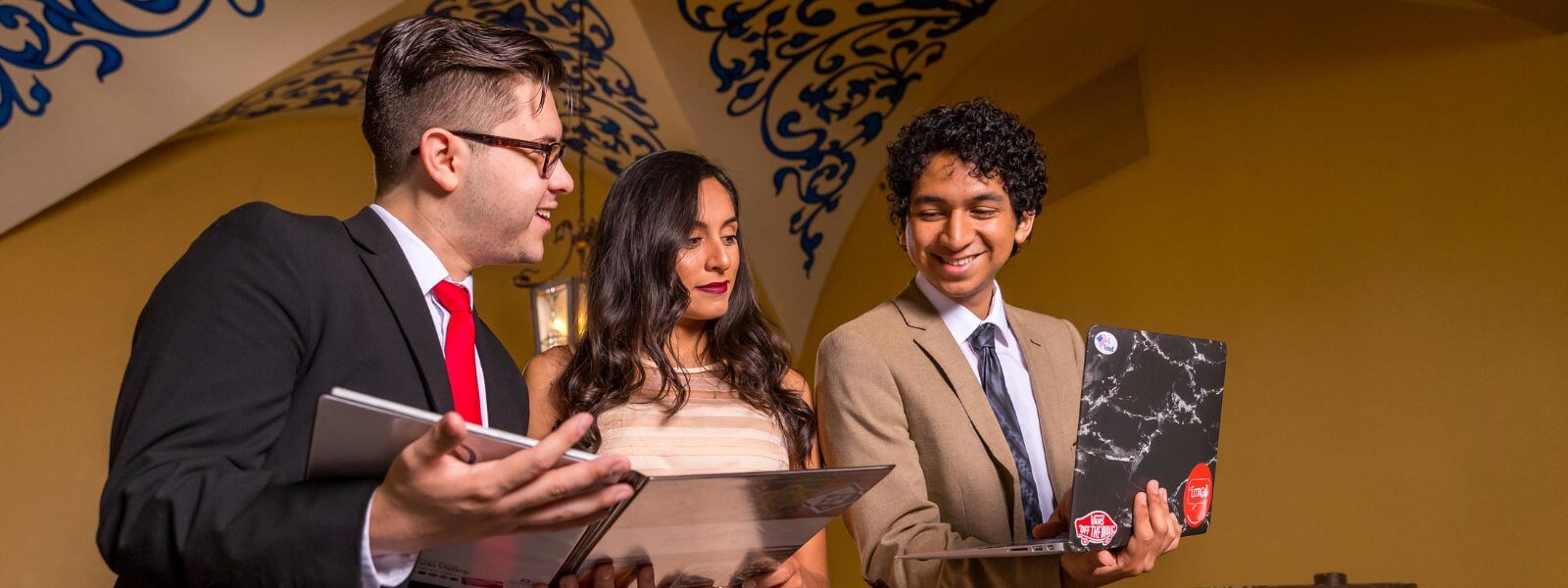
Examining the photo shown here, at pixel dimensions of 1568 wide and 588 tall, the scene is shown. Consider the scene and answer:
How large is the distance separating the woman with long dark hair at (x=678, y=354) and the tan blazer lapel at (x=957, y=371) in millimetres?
319

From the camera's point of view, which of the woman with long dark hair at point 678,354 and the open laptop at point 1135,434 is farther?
the woman with long dark hair at point 678,354

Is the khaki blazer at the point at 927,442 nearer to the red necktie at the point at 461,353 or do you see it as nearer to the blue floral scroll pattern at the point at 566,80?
the red necktie at the point at 461,353

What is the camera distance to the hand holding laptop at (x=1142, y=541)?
70.8 inches

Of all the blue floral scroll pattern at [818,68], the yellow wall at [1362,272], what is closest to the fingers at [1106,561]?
the yellow wall at [1362,272]

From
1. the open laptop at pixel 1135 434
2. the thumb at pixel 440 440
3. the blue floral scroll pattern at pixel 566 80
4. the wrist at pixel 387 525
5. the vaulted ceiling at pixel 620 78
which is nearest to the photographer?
the thumb at pixel 440 440

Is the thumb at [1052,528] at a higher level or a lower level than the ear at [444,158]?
lower

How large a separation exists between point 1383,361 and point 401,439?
3575mm

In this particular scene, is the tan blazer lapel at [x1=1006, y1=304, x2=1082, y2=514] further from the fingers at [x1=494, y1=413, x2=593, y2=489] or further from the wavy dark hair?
the fingers at [x1=494, y1=413, x2=593, y2=489]

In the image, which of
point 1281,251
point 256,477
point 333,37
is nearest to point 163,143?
point 333,37

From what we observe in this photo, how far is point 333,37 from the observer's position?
508cm

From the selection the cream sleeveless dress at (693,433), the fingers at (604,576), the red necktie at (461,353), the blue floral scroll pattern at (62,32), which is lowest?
the fingers at (604,576)

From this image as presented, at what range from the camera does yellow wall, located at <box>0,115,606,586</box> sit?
5.27 m

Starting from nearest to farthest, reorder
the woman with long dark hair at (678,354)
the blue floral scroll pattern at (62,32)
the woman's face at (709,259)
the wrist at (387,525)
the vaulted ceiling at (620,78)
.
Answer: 1. the wrist at (387,525)
2. the woman with long dark hair at (678,354)
3. the woman's face at (709,259)
4. the blue floral scroll pattern at (62,32)
5. the vaulted ceiling at (620,78)

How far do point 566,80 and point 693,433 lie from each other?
3838mm
